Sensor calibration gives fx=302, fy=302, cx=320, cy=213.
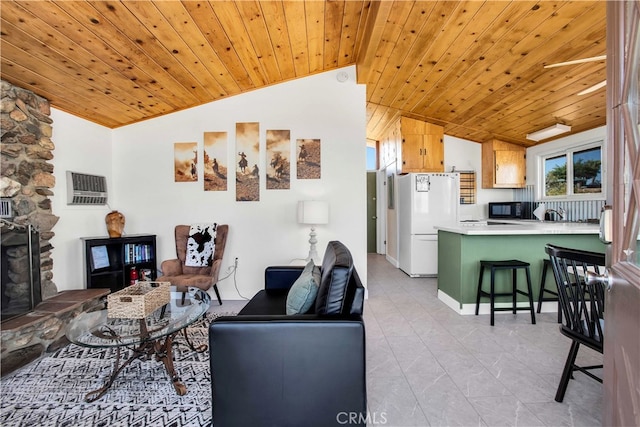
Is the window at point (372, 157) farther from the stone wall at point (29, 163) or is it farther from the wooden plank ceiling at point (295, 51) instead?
the stone wall at point (29, 163)

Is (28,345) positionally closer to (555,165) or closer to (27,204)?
(27,204)

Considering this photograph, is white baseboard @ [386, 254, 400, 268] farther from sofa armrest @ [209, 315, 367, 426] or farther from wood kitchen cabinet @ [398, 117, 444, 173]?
sofa armrest @ [209, 315, 367, 426]

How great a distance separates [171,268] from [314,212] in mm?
1729

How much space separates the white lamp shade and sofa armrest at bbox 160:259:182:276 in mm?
1528

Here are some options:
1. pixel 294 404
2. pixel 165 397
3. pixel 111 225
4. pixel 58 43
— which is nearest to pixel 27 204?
pixel 111 225

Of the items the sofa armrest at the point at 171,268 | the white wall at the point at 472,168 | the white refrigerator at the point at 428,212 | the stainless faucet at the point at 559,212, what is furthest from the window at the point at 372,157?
the sofa armrest at the point at 171,268

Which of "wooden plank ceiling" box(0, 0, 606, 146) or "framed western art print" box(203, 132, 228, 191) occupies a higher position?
"wooden plank ceiling" box(0, 0, 606, 146)

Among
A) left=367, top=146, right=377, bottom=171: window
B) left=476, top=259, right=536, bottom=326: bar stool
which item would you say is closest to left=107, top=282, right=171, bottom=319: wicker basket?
left=476, top=259, right=536, bottom=326: bar stool

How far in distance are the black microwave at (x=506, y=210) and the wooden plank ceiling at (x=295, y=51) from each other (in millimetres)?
1514

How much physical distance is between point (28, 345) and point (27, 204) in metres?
1.23

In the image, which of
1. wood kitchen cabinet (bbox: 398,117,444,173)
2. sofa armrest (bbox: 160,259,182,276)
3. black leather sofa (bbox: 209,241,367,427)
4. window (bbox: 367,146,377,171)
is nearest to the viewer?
black leather sofa (bbox: 209,241,367,427)

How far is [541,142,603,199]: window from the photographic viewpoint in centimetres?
407

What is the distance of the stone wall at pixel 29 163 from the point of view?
2.52 metres

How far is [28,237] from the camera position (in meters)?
2.54
